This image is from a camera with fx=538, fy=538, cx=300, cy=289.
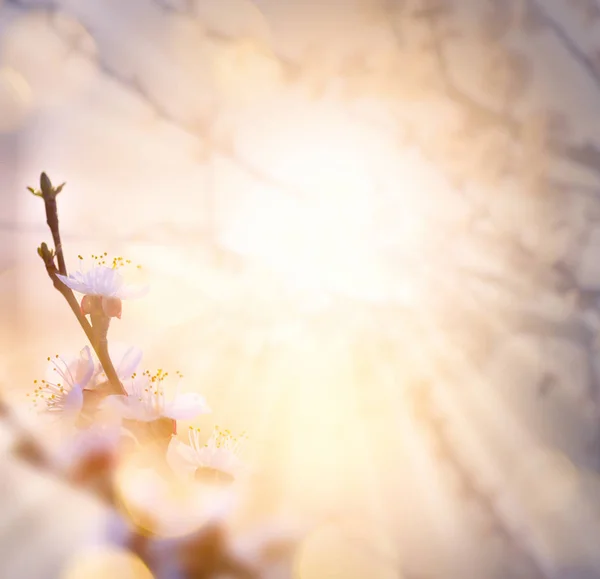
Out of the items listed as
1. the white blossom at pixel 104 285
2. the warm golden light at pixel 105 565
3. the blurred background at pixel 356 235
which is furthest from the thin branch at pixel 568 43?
the warm golden light at pixel 105 565

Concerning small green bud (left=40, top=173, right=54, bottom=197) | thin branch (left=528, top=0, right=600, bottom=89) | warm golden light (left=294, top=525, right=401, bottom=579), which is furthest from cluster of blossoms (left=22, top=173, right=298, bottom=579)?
thin branch (left=528, top=0, right=600, bottom=89)

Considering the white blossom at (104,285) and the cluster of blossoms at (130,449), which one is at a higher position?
the white blossom at (104,285)

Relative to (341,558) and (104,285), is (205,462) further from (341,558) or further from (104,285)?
(341,558)

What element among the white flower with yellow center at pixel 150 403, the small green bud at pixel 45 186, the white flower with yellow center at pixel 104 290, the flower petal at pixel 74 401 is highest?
the small green bud at pixel 45 186

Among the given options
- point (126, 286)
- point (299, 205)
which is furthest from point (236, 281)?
point (126, 286)

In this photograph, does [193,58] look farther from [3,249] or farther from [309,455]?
[309,455]

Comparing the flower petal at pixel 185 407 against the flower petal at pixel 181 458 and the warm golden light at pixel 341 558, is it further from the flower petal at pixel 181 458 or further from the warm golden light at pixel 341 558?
the warm golden light at pixel 341 558

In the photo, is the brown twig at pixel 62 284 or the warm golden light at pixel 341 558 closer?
the brown twig at pixel 62 284

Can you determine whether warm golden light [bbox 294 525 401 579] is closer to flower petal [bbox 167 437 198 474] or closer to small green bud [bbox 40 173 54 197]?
flower petal [bbox 167 437 198 474]
